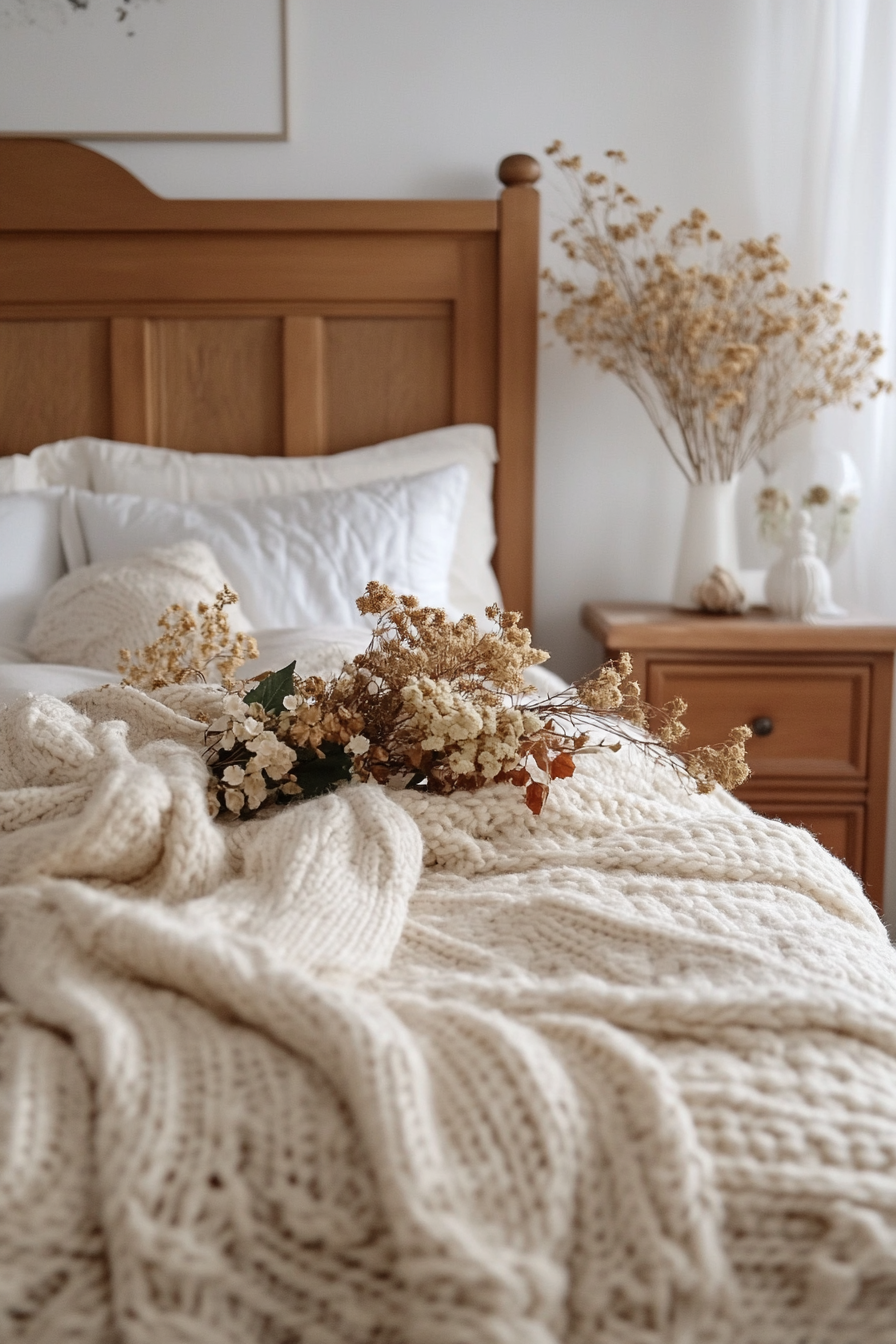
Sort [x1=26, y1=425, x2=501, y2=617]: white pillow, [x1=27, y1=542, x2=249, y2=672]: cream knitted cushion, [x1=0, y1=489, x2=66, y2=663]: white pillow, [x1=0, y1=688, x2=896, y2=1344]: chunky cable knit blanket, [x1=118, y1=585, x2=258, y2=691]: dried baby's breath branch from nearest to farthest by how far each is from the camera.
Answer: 1. [x1=0, y1=688, x2=896, y2=1344]: chunky cable knit blanket
2. [x1=118, y1=585, x2=258, y2=691]: dried baby's breath branch
3. [x1=27, y1=542, x2=249, y2=672]: cream knitted cushion
4. [x1=0, y1=489, x2=66, y2=663]: white pillow
5. [x1=26, y1=425, x2=501, y2=617]: white pillow

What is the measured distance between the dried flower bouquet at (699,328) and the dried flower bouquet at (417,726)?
1.19 m

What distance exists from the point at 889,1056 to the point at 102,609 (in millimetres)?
1271

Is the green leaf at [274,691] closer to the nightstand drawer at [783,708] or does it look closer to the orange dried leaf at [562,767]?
the orange dried leaf at [562,767]

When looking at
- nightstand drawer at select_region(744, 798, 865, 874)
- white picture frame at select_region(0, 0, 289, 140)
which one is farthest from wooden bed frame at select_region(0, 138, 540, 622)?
nightstand drawer at select_region(744, 798, 865, 874)

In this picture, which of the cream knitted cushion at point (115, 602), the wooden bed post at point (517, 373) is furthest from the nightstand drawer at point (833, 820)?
the cream knitted cushion at point (115, 602)

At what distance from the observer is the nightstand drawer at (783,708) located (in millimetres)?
2113

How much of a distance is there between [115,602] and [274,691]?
612 millimetres

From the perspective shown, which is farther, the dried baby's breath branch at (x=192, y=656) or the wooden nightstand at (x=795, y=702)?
the wooden nightstand at (x=795, y=702)

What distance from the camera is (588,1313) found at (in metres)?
0.56

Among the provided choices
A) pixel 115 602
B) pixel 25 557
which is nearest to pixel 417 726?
pixel 115 602

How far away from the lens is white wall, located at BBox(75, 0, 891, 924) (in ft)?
7.75

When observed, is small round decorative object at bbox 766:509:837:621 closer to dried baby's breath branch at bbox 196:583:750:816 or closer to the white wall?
the white wall

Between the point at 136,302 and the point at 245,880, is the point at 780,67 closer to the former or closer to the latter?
the point at 136,302

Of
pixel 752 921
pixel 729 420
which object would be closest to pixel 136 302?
pixel 729 420
